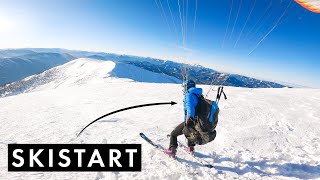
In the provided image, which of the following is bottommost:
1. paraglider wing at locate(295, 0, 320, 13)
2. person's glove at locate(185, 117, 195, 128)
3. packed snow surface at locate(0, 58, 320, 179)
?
packed snow surface at locate(0, 58, 320, 179)

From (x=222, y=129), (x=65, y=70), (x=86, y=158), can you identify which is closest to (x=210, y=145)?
(x=222, y=129)

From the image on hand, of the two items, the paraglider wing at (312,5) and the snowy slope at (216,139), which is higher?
the paraglider wing at (312,5)

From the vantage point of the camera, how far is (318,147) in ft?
26.6

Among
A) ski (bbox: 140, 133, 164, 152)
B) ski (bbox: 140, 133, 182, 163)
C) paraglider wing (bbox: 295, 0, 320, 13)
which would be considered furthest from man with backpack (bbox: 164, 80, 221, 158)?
paraglider wing (bbox: 295, 0, 320, 13)

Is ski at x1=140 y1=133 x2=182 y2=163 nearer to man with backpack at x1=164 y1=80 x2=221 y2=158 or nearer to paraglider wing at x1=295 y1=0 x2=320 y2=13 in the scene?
man with backpack at x1=164 y1=80 x2=221 y2=158

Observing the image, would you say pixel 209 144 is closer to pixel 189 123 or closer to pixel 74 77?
pixel 189 123

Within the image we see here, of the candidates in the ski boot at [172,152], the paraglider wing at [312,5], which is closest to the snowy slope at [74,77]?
the paraglider wing at [312,5]

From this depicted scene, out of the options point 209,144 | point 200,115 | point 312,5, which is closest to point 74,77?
point 209,144

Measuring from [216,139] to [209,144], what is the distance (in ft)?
1.90

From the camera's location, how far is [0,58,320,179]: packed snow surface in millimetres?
6223

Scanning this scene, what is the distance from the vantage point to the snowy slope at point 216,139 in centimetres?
622

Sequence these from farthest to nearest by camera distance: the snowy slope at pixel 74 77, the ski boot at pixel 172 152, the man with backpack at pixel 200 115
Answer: the snowy slope at pixel 74 77 → the ski boot at pixel 172 152 → the man with backpack at pixel 200 115

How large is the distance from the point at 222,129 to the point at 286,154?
2797mm

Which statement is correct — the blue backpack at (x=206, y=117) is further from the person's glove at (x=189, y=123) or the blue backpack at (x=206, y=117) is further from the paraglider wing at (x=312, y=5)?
the paraglider wing at (x=312, y=5)
